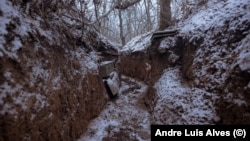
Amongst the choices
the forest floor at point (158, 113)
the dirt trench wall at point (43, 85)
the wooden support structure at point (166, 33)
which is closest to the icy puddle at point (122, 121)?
the forest floor at point (158, 113)

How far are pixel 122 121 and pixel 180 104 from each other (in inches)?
59.1

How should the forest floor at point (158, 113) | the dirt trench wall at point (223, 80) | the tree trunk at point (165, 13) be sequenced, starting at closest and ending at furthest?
the dirt trench wall at point (223, 80) → the forest floor at point (158, 113) → the tree trunk at point (165, 13)

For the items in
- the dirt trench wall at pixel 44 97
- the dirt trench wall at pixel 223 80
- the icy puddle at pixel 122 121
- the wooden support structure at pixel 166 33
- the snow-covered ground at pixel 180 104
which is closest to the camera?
the dirt trench wall at pixel 44 97

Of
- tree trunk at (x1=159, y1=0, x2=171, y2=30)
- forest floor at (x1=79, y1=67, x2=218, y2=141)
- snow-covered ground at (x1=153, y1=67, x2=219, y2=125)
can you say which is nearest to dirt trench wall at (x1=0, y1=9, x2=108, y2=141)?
forest floor at (x1=79, y1=67, x2=218, y2=141)

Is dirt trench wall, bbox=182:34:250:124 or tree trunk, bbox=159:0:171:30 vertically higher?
tree trunk, bbox=159:0:171:30

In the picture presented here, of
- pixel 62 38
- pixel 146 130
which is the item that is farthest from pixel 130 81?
pixel 62 38

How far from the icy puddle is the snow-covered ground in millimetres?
463

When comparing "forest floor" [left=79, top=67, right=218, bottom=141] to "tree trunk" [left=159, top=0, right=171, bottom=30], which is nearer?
"forest floor" [left=79, top=67, right=218, bottom=141]

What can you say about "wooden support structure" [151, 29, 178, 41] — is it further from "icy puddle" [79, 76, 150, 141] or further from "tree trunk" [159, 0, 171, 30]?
"icy puddle" [79, 76, 150, 141]

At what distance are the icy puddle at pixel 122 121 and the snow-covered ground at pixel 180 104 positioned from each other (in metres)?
0.46

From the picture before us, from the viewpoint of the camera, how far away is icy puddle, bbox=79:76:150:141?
401 centimetres

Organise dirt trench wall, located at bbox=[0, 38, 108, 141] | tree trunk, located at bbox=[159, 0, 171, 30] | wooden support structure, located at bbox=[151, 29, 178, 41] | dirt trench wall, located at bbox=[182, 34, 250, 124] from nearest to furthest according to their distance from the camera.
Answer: dirt trench wall, located at bbox=[0, 38, 108, 141]
dirt trench wall, located at bbox=[182, 34, 250, 124]
wooden support structure, located at bbox=[151, 29, 178, 41]
tree trunk, located at bbox=[159, 0, 171, 30]

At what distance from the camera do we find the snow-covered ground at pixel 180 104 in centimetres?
352

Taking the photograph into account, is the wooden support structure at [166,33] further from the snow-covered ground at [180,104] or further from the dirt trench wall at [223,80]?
the snow-covered ground at [180,104]
